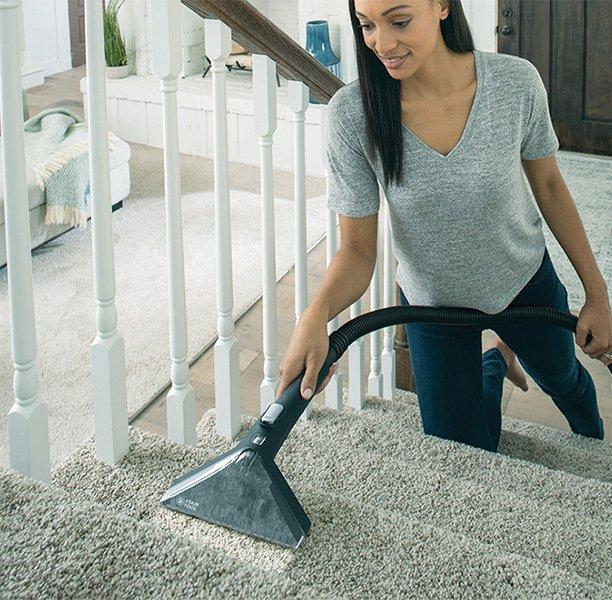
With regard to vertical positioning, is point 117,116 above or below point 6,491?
below

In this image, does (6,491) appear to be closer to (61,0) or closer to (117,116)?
(117,116)

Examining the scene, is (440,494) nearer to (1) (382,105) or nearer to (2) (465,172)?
(2) (465,172)

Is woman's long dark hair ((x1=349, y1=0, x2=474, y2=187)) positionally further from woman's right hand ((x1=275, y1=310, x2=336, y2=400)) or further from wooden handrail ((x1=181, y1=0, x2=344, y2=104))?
woman's right hand ((x1=275, y1=310, x2=336, y2=400))

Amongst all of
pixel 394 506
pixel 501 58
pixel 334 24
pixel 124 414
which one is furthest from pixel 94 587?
pixel 334 24

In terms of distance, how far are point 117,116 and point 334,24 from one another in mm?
1565

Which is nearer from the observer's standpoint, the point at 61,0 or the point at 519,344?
the point at 519,344

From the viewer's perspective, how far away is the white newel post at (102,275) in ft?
4.35

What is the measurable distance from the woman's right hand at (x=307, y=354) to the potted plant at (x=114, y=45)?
5.15 m

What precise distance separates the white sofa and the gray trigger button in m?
2.84

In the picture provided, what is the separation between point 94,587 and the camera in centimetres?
106

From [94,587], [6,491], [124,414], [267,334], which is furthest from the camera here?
[267,334]

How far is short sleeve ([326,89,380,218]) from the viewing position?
179 cm

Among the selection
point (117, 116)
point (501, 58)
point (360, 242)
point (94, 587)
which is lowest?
point (117, 116)

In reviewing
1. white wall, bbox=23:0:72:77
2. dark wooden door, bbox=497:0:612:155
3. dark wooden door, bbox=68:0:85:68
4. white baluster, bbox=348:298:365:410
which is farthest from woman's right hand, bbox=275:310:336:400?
dark wooden door, bbox=68:0:85:68
